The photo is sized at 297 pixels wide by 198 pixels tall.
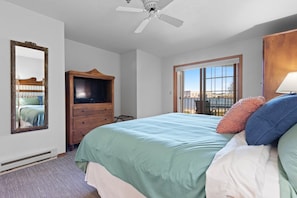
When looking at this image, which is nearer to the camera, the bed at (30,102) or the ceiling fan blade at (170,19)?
the ceiling fan blade at (170,19)

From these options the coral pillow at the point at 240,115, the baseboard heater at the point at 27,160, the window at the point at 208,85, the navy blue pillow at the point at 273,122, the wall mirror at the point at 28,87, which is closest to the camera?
the navy blue pillow at the point at 273,122

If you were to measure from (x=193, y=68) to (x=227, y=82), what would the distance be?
943mm

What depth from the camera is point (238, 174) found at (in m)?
0.79

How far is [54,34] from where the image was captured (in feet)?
9.71

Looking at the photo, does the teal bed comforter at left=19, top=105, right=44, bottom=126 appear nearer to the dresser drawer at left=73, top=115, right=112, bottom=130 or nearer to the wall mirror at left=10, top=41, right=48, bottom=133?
the wall mirror at left=10, top=41, right=48, bottom=133

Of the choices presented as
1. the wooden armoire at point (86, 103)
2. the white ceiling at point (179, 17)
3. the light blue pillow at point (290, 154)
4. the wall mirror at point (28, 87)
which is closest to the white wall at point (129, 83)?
the white ceiling at point (179, 17)

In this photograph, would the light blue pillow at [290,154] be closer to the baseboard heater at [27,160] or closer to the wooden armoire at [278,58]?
the wooden armoire at [278,58]

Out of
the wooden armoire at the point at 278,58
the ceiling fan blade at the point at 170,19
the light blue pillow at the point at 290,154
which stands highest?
the ceiling fan blade at the point at 170,19

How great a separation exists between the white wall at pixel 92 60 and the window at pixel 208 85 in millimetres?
1701

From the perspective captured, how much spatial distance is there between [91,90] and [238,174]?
3603 millimetres

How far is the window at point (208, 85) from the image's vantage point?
4.12 meters

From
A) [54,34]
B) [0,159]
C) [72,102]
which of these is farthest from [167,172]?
[54,34]

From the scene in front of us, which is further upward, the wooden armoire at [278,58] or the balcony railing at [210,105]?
the wooden armoire at [278,58]

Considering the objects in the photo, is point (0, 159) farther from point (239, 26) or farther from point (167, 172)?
point (239, 26)
